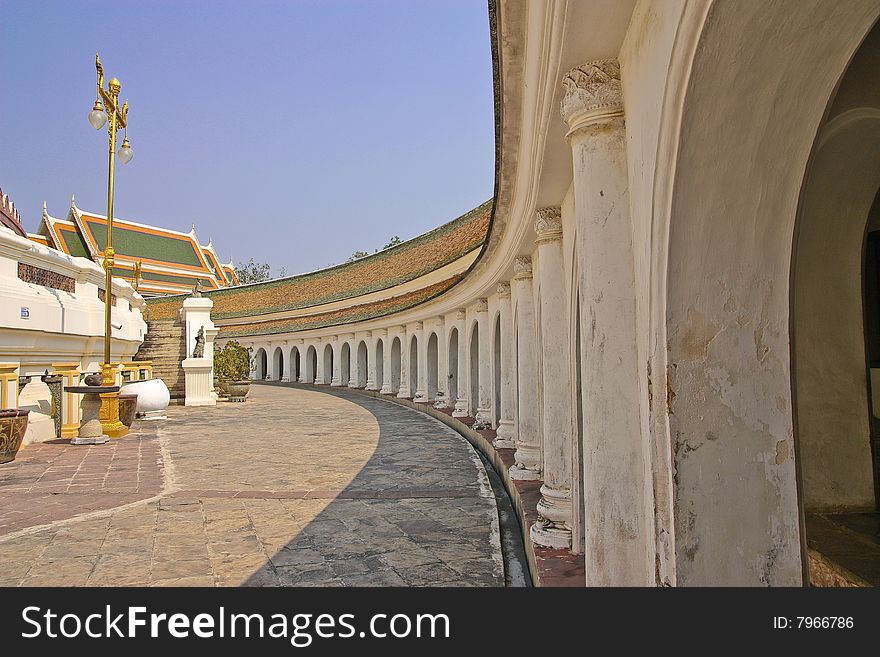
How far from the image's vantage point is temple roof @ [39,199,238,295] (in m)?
41.1

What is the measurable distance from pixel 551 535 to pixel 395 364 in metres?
21.1

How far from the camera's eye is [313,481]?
8.36 m

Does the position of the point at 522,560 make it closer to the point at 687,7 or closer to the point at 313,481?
the point at 313,481

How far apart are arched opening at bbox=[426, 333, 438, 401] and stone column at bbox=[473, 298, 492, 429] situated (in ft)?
22.1

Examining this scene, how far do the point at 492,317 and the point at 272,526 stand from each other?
7725 millimetres

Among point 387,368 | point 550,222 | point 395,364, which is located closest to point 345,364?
point 395,364

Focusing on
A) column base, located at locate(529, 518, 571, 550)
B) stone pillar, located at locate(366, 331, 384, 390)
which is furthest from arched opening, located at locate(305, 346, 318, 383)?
column base, located at locate(529, 518, 571, 550)

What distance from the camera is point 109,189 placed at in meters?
12.5

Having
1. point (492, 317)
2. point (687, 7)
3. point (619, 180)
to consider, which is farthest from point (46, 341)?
point (687, 7)

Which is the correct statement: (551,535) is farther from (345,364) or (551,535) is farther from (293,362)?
(293,362)

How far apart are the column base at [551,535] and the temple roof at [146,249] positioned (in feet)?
131

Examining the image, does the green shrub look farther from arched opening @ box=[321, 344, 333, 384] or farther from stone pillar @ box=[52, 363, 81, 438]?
arched opening @ box=[321, 344, 333, 384]

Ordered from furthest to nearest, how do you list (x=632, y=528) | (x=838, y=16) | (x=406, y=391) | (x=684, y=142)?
(x=406, y=391) → (x=632, y=528) → (x=684, y=142) → (x=838, y=16)
